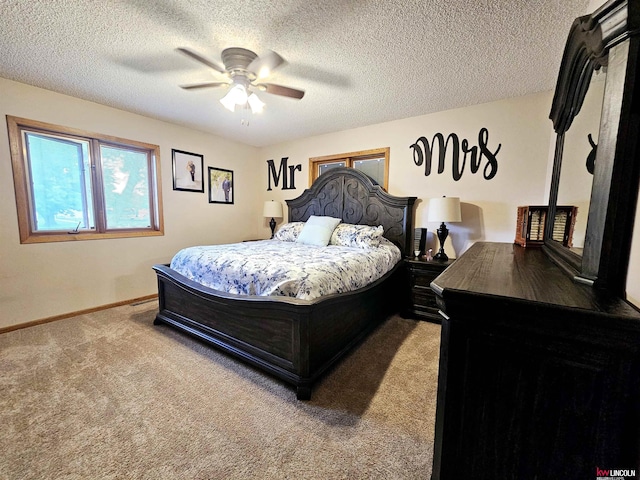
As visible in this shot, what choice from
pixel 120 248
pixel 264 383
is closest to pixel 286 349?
pixel 264 383

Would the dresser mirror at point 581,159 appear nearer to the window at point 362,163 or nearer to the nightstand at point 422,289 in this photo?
the nightstand at point 422,289

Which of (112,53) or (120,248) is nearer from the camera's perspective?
(112,53)

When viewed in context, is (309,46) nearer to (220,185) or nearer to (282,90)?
(282,90)

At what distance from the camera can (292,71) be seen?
225cm

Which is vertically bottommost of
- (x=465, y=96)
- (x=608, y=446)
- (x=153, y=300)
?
(x=153, y=300)

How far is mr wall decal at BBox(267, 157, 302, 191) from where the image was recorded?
444 cm

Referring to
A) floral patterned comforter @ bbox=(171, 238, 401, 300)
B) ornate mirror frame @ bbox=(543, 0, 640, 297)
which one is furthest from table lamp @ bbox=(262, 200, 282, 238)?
ornate mirror frame @ bbox=(543, 0, 640, 297)

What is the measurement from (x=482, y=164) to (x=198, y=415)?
346cm

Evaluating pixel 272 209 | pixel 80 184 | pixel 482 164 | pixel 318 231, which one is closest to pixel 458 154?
pixel 482 164

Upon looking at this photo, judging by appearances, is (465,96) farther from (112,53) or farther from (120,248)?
(120,248)

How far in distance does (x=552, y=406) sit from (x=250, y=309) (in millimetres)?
1639

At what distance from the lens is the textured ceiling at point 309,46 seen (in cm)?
156

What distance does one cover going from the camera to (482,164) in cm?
293

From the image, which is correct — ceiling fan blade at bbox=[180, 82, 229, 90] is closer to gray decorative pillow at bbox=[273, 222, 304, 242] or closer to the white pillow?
the white pillow
